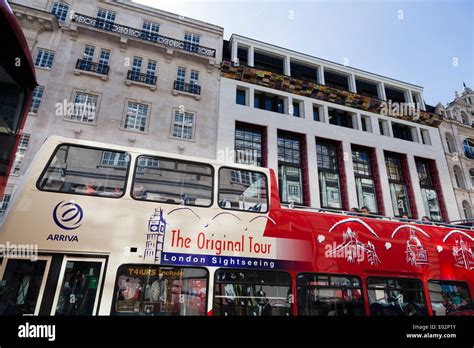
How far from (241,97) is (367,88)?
13.2 meters

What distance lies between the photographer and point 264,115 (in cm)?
2014

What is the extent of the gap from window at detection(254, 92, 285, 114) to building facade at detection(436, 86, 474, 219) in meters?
16.7

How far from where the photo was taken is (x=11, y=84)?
438 centimetres

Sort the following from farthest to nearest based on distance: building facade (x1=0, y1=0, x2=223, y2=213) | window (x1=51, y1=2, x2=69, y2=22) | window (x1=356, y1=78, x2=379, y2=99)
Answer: window (x1=356, y1=78, x2=379, y2=99) → window (x1=51, y1=2, x2=69, y2=22) → building facade (x1=0, y1=0, x2=223, y2=213)

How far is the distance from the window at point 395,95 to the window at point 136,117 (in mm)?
23133

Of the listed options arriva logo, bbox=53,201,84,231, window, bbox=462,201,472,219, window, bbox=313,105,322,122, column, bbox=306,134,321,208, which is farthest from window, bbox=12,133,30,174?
window, bbox=462,201,472,219

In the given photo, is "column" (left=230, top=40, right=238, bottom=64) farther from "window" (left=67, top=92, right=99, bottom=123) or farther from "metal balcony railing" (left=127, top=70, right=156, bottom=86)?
"window" (left=67, top=92, right=99, bottom=123)

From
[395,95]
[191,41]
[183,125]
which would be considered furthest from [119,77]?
[395,95]

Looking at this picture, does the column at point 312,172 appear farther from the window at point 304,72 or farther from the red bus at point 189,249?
the red bus at point 189,249

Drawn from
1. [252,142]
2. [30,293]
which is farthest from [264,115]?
[30,293]

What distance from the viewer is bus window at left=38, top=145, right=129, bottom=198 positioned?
4.82 metres

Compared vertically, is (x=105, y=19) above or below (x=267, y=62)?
below

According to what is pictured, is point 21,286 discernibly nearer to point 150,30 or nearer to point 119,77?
point 119,77

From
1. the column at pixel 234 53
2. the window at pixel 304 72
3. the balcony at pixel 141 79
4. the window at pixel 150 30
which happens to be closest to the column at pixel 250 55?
the column at pixel 234 53
